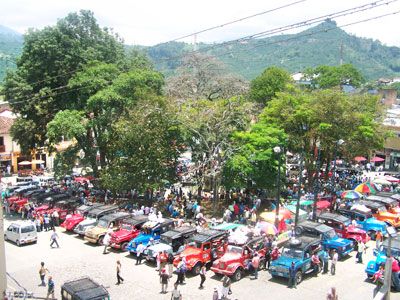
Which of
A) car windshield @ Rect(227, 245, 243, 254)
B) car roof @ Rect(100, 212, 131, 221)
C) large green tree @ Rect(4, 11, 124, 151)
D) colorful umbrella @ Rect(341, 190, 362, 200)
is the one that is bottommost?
car windshield @ Rect(227, 245, 243, 254)

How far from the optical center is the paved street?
1895 centimetres

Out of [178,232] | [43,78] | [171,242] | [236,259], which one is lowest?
[236,259]

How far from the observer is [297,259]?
20.0m

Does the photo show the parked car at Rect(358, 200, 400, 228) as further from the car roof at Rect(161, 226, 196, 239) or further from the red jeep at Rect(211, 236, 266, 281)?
the car roof at Rect(161, 226, 196, 239)

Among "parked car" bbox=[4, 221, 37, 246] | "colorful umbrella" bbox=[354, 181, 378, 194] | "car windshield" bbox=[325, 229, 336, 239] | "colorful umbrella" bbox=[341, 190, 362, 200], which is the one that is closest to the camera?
"car windshield" bbox=[325, 229, 336, 239]

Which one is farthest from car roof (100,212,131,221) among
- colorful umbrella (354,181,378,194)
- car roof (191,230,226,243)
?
colorful umbrella (354,181,378,194)

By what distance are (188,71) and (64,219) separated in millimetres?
31264

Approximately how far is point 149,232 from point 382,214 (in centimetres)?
1500

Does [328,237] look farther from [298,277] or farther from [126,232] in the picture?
[126,232]

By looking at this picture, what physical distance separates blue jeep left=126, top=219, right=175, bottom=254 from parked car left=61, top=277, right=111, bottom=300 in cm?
720

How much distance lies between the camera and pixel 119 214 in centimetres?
2723

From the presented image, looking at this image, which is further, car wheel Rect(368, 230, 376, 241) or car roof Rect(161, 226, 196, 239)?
car wheel Rect(368, 230, 376, 241)

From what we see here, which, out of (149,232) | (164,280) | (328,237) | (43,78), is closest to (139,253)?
(149,232)

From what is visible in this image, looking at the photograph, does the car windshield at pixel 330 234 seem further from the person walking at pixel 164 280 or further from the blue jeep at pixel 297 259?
the person walking at pixel 164 280
